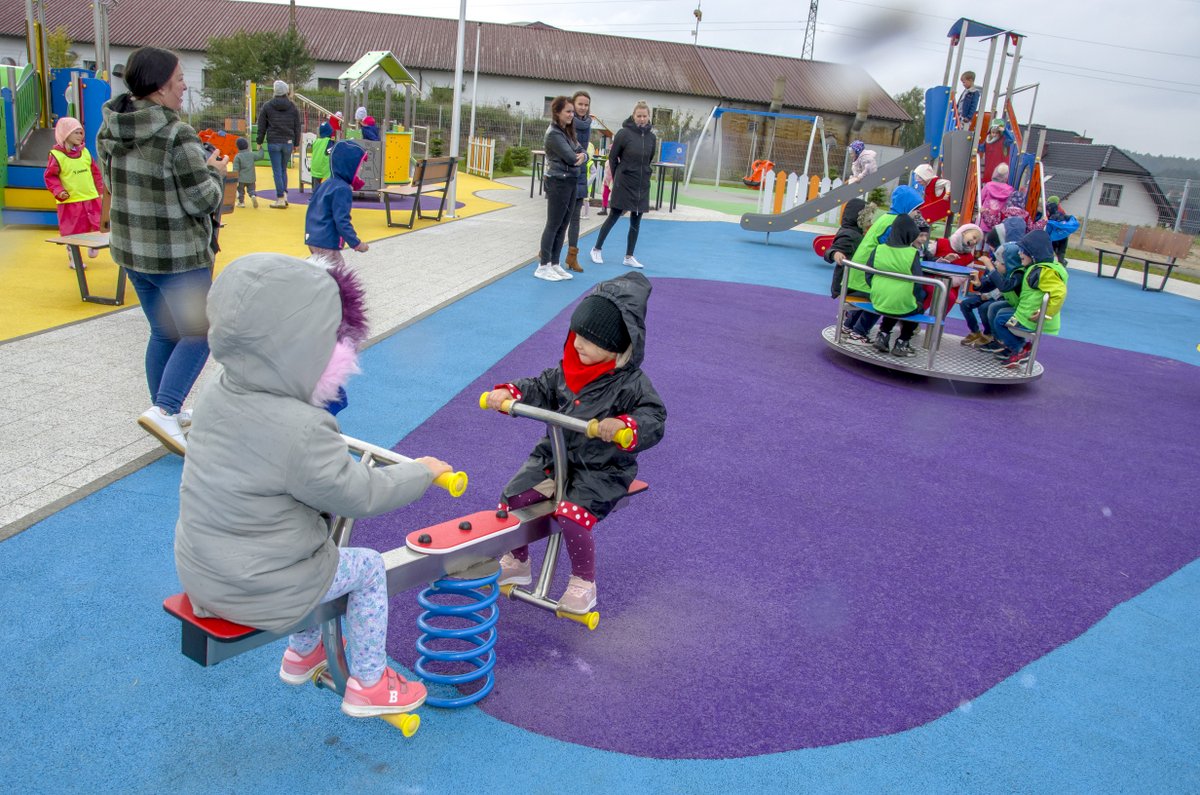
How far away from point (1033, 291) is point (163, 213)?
6.75 meters

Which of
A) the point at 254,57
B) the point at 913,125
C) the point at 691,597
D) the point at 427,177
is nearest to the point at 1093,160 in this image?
the point at 913,125

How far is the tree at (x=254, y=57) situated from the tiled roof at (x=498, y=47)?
546 cm

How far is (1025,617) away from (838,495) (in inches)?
53.0

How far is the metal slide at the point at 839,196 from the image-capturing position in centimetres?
1432

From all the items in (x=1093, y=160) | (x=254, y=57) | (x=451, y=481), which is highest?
(x=254, y=57)

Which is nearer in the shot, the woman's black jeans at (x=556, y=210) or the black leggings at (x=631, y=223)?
the woman's black jeans at (x=556, y=210)

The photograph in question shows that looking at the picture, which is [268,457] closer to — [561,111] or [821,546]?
[821,546]

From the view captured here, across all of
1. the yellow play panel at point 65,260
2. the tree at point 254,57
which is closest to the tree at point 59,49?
the tree at point 254,57

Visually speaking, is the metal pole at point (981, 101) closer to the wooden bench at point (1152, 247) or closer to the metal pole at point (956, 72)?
the metal pole at point (956, 72)

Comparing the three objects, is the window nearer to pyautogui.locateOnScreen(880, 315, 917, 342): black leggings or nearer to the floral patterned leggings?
pyautogui.locateOnScreen(880, 315, 917, 342): black leggings

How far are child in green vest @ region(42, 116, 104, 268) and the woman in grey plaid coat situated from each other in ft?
16.8

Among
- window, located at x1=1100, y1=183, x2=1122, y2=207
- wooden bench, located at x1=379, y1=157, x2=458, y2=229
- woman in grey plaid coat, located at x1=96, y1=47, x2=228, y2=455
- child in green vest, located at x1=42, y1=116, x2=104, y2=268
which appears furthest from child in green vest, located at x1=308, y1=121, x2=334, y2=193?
window, located at x1=1100, y1=183, x2=1122, y2=207

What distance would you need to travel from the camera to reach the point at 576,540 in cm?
343

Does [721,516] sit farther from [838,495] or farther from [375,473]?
[375,473]
